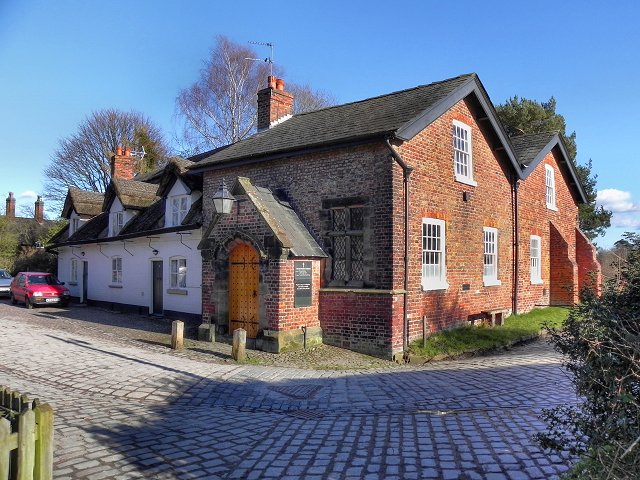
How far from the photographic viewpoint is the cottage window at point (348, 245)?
1277cm

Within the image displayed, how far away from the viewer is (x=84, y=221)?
26781 mm

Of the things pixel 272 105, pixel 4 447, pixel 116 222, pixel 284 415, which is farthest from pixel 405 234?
pixel 116 222

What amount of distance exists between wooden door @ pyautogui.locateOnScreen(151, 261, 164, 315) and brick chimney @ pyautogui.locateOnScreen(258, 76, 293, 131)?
6.64 m

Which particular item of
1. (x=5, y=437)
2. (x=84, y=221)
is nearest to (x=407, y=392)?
(x=5, y=437)

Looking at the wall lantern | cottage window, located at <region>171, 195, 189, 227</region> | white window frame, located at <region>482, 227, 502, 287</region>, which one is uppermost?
cottage window, located at <region>171, 195, 189, 227</region>

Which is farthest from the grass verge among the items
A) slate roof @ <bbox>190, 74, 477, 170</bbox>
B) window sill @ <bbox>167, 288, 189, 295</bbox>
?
window sill @ <bbox>167, 288, 189, 295</bbox>

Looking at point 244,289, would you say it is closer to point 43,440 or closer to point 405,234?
point 405,234

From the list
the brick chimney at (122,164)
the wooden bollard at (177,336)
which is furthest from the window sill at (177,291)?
the brick chimney at (122,164)

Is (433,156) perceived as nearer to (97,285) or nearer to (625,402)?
(625,402)

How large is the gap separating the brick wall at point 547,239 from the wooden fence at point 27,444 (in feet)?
54.0

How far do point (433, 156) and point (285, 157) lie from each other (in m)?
4.10

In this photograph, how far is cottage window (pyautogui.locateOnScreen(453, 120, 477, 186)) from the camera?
1482 cm

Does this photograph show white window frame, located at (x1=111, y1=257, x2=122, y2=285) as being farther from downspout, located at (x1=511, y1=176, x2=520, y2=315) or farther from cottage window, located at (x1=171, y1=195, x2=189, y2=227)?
downspout, located at (x1=511, y1=176, x2=520, y2=315)

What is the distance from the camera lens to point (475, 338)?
1355 centimetres
